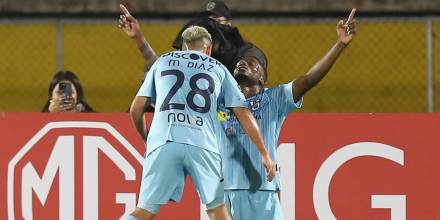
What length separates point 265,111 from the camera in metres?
9.87

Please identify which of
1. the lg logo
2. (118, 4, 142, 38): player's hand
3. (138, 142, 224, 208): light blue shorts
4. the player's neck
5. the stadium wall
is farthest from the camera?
the stadium wall

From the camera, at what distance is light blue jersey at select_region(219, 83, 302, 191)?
32.1ft

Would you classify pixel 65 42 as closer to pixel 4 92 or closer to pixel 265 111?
pixel 4 92

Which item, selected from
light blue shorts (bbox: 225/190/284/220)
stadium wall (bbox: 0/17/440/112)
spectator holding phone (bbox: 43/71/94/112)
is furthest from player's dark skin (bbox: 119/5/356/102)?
stadium wall (bbox: 0/17/440/112)

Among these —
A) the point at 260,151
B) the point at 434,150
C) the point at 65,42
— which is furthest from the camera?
the point at 65,42

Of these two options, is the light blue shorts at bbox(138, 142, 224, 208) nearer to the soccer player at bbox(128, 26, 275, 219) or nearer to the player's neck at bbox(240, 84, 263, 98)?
the soccer player at bbox(128, 26, 275, 219)

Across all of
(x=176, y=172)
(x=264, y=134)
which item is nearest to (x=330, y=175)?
(x=264, y=134)

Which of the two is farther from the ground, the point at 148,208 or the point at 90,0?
the point at 90,0

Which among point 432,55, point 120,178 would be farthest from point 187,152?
point 432,55

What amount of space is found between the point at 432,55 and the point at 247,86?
4.53m

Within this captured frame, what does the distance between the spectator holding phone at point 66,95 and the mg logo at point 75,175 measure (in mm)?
731

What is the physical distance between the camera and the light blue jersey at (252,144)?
9797 mm

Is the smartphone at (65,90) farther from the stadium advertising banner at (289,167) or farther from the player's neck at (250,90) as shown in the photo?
the player's neck at (250,90)

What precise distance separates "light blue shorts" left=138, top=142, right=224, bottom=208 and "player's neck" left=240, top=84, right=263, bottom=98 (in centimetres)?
58
